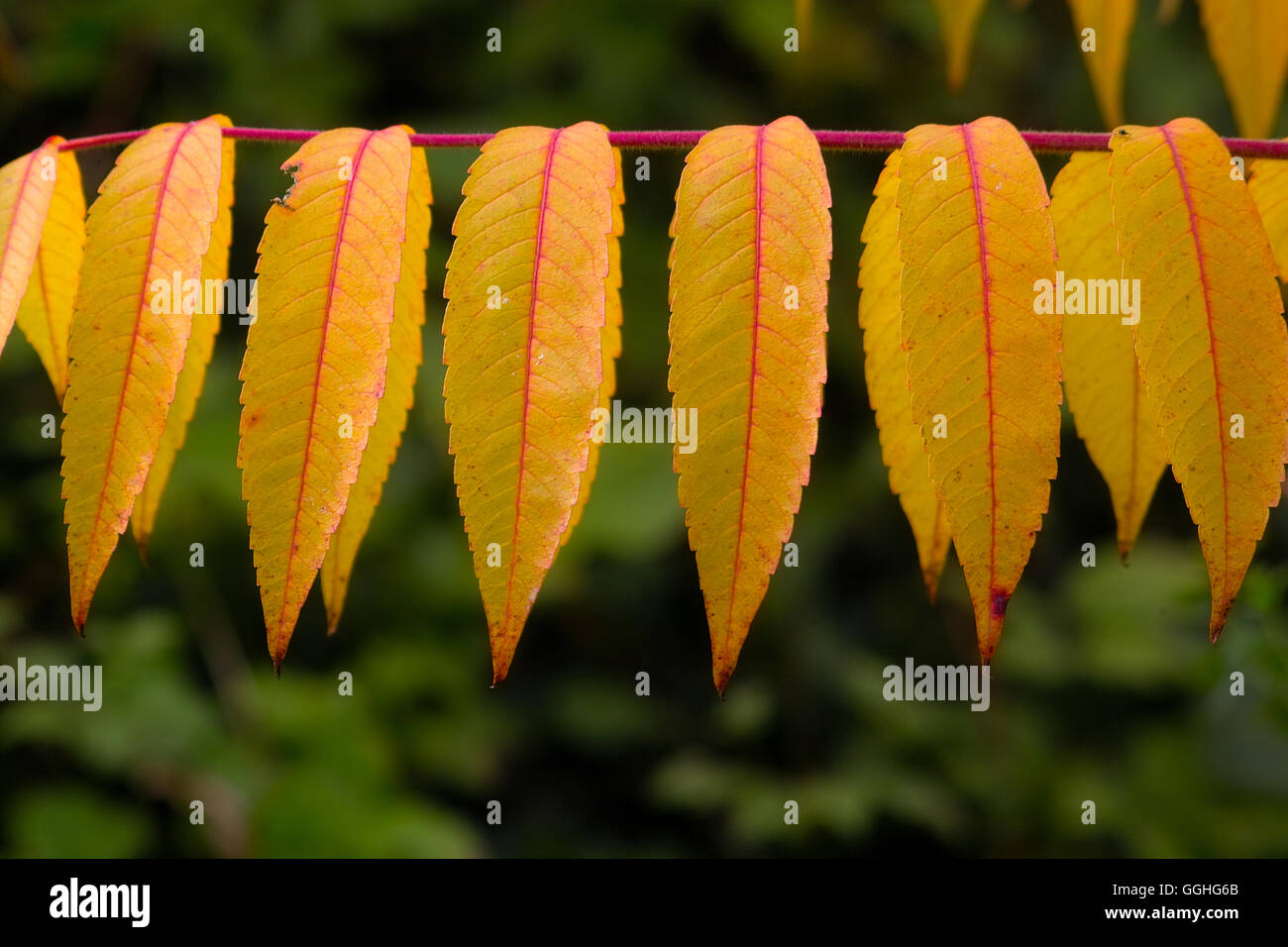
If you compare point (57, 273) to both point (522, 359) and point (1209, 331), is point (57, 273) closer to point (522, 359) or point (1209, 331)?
point (522, 359)

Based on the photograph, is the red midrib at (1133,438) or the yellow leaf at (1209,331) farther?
the red midrib at (1133,438)

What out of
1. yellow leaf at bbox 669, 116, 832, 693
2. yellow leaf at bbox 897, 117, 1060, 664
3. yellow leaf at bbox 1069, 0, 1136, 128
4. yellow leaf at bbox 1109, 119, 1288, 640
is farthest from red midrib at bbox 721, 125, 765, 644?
yellow leaf at bbox 1069, 0, 1136, 128

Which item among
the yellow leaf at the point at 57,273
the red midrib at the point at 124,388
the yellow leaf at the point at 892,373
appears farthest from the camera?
the yellow leaf at the point at 57,273

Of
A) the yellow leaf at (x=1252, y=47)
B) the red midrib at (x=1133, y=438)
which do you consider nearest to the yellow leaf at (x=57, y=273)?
the red midrib at (x=1133, y=438)

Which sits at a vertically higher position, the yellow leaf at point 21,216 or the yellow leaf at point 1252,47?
the yellow leaf at point 1252,47

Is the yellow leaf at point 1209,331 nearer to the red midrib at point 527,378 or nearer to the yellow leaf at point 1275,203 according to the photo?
the yellow leaf at point 1275,203

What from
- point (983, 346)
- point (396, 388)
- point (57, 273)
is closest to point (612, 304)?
point (396, 388)

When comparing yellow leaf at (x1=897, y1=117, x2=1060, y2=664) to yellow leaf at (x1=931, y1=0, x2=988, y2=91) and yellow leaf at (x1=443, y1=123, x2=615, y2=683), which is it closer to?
yellow leaf at (x1=443, y1=123, x2=615, y2=683)
